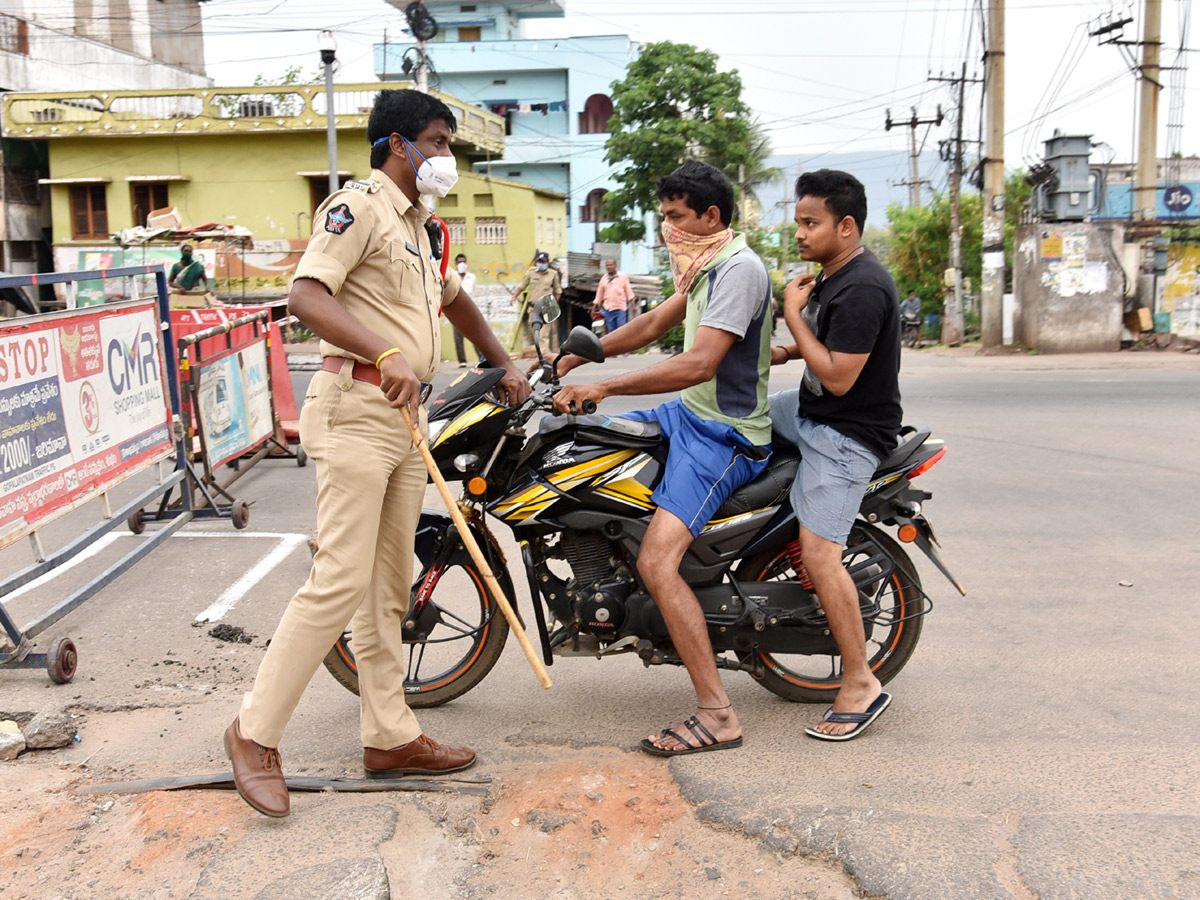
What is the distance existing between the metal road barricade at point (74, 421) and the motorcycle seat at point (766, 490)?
2760mm

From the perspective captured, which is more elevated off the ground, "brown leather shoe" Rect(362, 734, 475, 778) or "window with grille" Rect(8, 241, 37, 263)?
"window with grille" Rect(8, 241, 37, 263)

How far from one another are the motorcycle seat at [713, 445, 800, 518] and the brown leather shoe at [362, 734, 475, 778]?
122cm

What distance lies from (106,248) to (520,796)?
91.2 ft

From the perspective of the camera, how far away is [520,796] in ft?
11.1

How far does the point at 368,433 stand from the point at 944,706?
235cm

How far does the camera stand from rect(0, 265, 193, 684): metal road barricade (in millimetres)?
4562

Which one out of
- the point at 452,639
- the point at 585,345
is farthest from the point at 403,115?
the point at 452,639

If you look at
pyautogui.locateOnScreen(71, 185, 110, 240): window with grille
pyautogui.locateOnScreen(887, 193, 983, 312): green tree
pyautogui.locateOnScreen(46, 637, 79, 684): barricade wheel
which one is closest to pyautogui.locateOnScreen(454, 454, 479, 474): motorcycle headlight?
pyautogui.locateOnScreen(46, 637, 79, 684): barricade wheel

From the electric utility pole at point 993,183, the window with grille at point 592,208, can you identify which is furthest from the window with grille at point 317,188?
the window with grille at point 592,208

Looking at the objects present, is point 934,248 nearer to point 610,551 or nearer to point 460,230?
point 460,230

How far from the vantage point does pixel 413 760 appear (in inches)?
138

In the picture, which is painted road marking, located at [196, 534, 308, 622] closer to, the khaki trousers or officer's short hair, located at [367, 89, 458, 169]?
the khaki trousers

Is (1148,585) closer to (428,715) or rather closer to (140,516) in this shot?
(428,715)

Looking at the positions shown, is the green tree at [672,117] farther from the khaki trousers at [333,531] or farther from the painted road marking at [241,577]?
the khaki trousers at [333,531]
